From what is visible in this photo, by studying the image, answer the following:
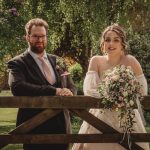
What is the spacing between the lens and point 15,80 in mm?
5879

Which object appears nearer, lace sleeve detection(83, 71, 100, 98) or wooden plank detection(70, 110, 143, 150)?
wooden plank detection(70, 110, 143, 150)

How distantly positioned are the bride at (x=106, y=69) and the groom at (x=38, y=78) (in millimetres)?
656

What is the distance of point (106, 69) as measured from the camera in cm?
691

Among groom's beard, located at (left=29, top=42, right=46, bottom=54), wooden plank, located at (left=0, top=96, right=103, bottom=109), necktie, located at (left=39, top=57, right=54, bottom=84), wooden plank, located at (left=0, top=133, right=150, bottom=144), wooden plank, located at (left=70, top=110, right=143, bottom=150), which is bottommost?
wooden plank, located at (left=0, top=133, right=150, bottom=144)

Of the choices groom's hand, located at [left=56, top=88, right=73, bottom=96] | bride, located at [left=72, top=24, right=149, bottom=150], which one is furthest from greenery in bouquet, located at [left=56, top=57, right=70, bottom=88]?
bride, located at [left=72, top=24, right=149, bottom=150]

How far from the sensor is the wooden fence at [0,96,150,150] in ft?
19.2

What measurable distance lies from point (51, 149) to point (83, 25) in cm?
934

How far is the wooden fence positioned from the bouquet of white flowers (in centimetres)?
10

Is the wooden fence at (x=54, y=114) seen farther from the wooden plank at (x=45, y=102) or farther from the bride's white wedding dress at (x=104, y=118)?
the bride's white wedding dress at (x=104, y=118)

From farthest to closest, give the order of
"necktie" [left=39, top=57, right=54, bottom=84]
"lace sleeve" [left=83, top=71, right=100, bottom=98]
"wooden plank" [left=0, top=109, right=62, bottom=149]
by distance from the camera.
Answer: "lace sleeve" [left=83, top=71, right=100, bottom=98] < "necktie" [left=39, top=57, right=54, bottom=84] < "wooden plank" [left=0, top=109, right=62, bottom=149]

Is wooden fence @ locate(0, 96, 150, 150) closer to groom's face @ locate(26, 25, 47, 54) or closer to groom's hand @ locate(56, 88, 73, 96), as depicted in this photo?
groom's hand @ locate(56, 88, 73, 96)

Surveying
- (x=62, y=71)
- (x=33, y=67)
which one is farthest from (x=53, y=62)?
(x=33, y=67)

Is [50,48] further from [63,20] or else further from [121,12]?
[121,12]

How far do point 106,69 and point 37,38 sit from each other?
4.13ft
